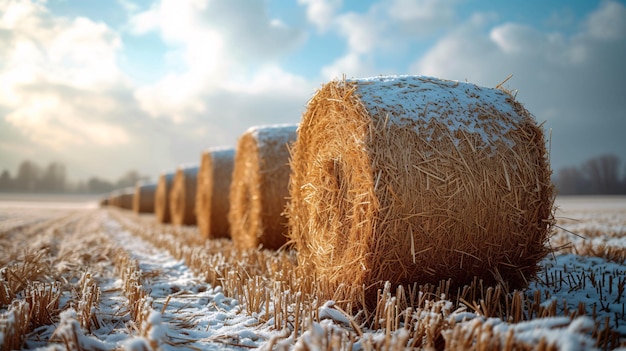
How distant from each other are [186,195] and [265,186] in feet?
20.2

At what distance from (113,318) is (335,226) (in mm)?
1712

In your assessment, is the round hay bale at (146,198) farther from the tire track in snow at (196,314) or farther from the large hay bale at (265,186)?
the tire track in snow at (196,314)

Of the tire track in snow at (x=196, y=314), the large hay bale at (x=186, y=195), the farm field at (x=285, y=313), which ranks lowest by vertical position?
the tire track in snow at (x=196, y=314)

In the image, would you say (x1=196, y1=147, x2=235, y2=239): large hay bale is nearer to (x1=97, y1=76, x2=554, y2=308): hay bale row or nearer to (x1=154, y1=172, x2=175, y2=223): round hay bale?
(x1=97, y1=76, x2=554, y2=308): hay bale row

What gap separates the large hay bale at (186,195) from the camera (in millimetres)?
10984

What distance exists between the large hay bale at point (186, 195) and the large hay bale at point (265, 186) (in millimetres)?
5231

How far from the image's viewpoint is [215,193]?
8055 mm

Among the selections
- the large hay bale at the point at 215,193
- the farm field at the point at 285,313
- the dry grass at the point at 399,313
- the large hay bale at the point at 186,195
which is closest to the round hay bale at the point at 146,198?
the large hay bale at the point at 186,195

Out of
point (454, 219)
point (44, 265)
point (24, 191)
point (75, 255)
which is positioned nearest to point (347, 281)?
point (454, 219)

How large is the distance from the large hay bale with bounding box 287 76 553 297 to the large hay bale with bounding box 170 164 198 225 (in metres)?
8.51

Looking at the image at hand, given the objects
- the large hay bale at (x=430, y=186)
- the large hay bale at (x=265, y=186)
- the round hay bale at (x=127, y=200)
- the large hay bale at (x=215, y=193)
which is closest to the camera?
the large hay bale at (x=430, y=186)

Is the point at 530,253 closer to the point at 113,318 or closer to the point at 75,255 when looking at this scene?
the point at 113,318

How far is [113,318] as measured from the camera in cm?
254

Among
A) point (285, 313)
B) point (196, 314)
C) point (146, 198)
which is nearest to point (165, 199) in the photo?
point (146, 198)
